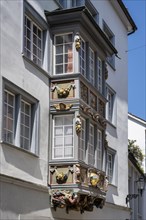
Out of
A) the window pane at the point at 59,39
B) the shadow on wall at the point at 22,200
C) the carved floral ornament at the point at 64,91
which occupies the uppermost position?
the window pane at the point at 59,39

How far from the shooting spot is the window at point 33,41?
64.5 ft

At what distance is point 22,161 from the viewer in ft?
59.5

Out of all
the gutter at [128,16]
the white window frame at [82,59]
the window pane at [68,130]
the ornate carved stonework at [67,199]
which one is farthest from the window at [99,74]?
the gutter at [128,16]

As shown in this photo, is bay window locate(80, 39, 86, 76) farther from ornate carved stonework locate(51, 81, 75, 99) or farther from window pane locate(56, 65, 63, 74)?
ornate carved stonework locate(51, 81, 75, 99)

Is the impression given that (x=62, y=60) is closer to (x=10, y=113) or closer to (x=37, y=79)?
(x=37, y=79)

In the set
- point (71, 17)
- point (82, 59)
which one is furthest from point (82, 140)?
Answer: point (71, 17)

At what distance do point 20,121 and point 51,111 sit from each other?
8.04ft

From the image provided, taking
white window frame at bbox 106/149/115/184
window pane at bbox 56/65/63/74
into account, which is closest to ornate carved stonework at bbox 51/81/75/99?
window pane at bbox 56/65/63/74

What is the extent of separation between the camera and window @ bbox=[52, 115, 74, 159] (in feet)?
66.7

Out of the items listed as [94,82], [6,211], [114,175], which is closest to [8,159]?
[6,211]

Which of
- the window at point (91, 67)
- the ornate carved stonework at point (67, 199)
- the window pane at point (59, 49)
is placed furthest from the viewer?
the window at point (91, 67)

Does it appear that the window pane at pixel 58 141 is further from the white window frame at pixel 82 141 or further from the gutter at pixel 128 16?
the gutter at pixel 128 16

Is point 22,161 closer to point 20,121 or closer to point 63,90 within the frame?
point 20,121

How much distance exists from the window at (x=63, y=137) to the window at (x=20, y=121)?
4.13 feet
